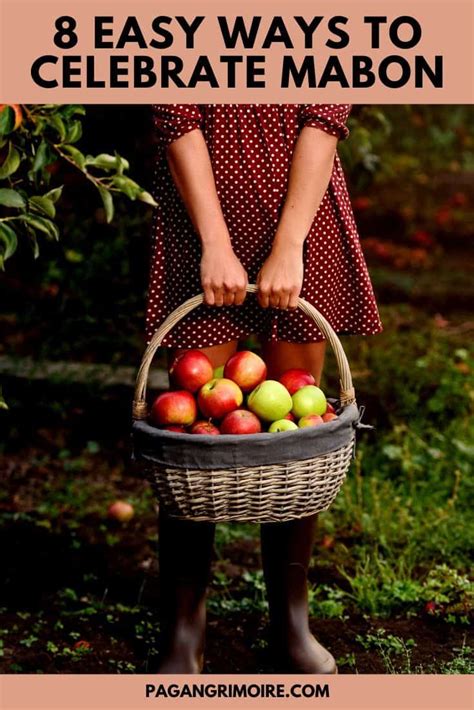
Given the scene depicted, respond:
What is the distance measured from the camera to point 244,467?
79.9 inches

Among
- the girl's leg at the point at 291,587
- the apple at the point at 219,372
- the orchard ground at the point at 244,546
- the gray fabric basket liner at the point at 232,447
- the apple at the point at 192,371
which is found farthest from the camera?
the orchard ground at the point at 244,546

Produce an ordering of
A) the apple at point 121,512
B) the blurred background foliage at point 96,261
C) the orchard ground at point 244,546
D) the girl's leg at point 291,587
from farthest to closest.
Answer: the blurred background foliage at point 96,261, the apple at point 121,512, the orchard ground at point 244,546, the girl's leg at point 291,587

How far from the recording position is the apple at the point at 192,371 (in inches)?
88.0

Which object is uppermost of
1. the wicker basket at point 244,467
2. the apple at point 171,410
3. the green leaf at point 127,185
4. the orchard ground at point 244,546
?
the green leaf at point 127,185

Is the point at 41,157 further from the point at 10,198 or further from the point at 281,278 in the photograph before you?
the point at 281,278

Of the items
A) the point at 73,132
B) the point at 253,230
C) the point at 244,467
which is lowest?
the point at 244,467

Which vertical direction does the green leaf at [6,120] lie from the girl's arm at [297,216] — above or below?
above

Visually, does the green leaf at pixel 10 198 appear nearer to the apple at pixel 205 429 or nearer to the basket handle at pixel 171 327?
the basket handle at pixel 171 327

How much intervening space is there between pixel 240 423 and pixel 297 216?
1.53 feet

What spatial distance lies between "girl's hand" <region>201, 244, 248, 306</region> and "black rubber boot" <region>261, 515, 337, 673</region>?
615mm

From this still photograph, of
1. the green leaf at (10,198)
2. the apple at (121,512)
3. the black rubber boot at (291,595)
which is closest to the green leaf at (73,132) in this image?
the green leaf at (10,198)

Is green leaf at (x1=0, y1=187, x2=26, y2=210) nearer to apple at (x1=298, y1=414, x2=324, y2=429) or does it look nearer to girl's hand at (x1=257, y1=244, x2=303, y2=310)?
girl's hand at (x1=257, y1=244, x2=303, y2=310)

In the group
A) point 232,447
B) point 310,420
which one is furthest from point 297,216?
point 232,447

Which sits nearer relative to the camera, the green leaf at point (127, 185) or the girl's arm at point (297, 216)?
the girl's arm at point (297, 216)
